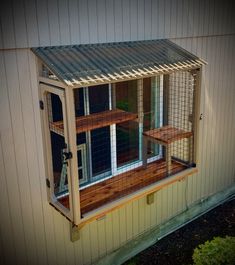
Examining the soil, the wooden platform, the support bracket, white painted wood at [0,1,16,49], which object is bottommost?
the soil

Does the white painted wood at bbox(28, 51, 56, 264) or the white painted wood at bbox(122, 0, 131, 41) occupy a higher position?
the white painted wood at bbox(122, 0, 131, 41)

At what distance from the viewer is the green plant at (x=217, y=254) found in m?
4.25

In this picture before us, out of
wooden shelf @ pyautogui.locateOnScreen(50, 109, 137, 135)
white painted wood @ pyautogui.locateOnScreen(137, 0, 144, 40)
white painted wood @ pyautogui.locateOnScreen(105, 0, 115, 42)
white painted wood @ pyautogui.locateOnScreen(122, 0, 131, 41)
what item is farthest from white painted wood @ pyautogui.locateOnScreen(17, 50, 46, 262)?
white painted wood @ pyautogui.locateOnScreen(137, 0, 144, 40)

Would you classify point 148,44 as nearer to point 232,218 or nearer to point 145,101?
point 145,101

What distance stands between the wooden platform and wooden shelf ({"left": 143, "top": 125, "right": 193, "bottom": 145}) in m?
0.44

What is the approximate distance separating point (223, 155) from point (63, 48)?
390cm

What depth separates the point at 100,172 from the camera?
4.68 metres

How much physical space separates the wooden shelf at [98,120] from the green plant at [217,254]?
187 centimetres

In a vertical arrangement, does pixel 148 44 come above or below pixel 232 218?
above

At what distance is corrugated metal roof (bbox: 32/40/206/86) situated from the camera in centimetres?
332

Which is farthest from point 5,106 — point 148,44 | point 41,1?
point 148,44

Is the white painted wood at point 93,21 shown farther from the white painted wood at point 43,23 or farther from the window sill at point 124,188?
the window sill at point 124,188

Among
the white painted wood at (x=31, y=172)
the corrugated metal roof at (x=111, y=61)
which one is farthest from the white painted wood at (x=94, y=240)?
the corrugated metal roof at (x=111, y=61)

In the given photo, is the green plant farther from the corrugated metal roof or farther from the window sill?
the corrugated metal roof
